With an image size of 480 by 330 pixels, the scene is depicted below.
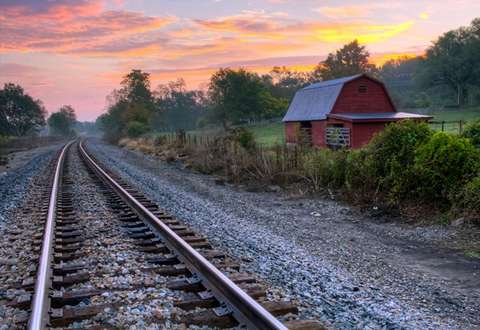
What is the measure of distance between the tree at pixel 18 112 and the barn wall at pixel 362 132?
10916 centimetres

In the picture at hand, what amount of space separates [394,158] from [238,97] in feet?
224

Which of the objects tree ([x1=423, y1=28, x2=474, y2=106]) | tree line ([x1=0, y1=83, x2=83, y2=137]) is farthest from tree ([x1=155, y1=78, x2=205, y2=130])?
tree ([x1=423, y1=28, x2=474, y2=106])

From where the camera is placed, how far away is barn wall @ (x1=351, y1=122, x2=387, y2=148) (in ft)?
97.3

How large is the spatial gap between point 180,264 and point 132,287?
84cm

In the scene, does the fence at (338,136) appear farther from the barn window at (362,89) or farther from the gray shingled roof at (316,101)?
the barn window at (362,89)

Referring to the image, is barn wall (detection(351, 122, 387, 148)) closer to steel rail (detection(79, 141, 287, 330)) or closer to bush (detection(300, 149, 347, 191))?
bush (detection(300, 149, 347, 191))

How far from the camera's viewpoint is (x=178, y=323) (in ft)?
13.6

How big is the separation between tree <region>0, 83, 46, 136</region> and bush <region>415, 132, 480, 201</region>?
405 feet

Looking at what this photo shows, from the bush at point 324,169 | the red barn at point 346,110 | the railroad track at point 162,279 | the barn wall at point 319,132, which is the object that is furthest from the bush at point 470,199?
the barn wall at point 319,132

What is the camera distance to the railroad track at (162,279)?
13.6 ft

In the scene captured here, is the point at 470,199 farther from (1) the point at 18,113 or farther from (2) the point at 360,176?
(1) the point at 18,113

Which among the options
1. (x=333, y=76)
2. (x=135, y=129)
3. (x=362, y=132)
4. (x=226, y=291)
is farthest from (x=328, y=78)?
(x=226, y=291)

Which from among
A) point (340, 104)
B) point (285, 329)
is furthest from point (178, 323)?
point (340, 104)

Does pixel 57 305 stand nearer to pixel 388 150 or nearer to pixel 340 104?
pixel 388 150
